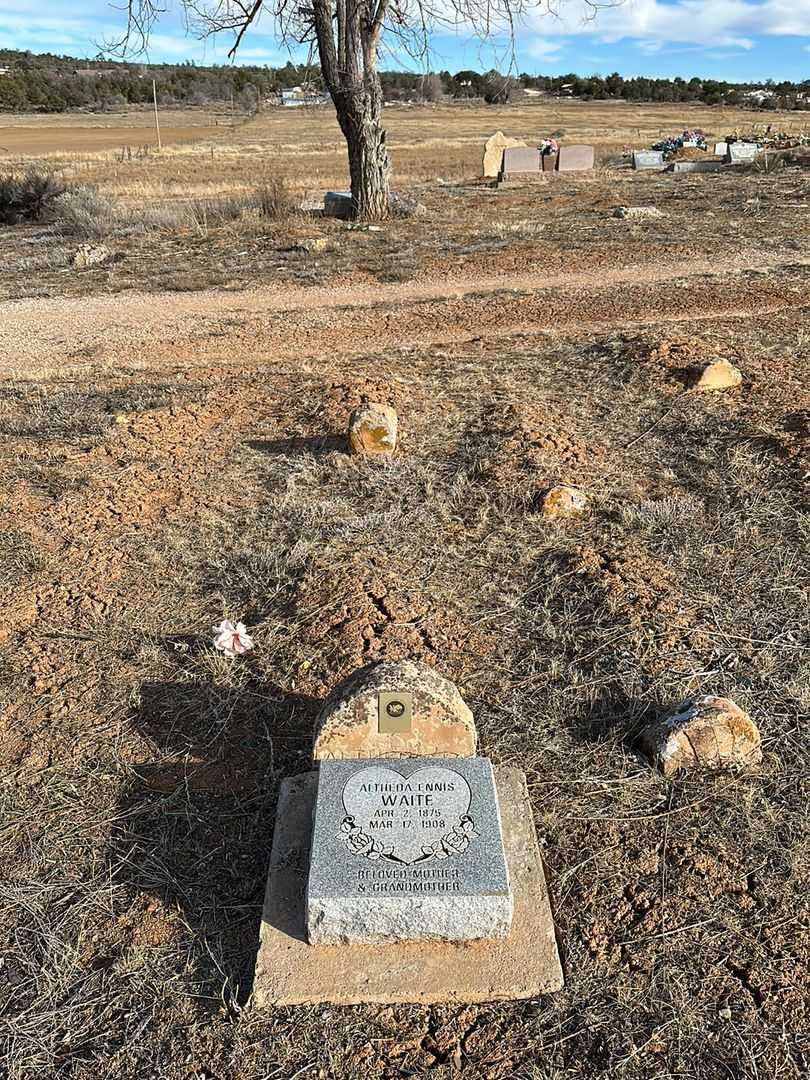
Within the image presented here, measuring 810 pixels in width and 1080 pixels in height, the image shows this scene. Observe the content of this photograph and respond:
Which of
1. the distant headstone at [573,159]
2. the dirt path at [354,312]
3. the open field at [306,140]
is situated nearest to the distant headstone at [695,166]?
the distant headstone at [573,159]

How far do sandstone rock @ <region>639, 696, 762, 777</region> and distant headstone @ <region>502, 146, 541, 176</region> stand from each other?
19821 mm

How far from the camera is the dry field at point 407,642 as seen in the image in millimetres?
2248

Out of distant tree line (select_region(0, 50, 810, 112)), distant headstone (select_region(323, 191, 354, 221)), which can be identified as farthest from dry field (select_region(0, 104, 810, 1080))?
distant tree line (select_region(0, 50, 810, 112))

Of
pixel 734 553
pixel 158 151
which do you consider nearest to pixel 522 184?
pixel 734 553

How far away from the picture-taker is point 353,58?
1379cm

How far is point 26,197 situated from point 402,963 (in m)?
19.1

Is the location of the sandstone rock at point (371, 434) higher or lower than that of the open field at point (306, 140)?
lower

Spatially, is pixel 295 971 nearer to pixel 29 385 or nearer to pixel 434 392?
pixel 434 392

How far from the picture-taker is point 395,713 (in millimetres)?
2809

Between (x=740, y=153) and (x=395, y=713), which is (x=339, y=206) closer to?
(x=740, y=153)

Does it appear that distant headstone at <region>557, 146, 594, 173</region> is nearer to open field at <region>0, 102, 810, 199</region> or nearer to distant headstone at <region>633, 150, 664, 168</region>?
distant headstone at <region>633, 150, 664, 168</region>

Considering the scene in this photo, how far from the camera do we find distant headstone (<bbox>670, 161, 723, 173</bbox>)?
21.9 meters

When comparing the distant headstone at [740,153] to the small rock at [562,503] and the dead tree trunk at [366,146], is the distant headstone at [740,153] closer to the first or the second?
the dead tree trunk at [366,146]

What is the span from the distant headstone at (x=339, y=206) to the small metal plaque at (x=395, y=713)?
13.7 meters
